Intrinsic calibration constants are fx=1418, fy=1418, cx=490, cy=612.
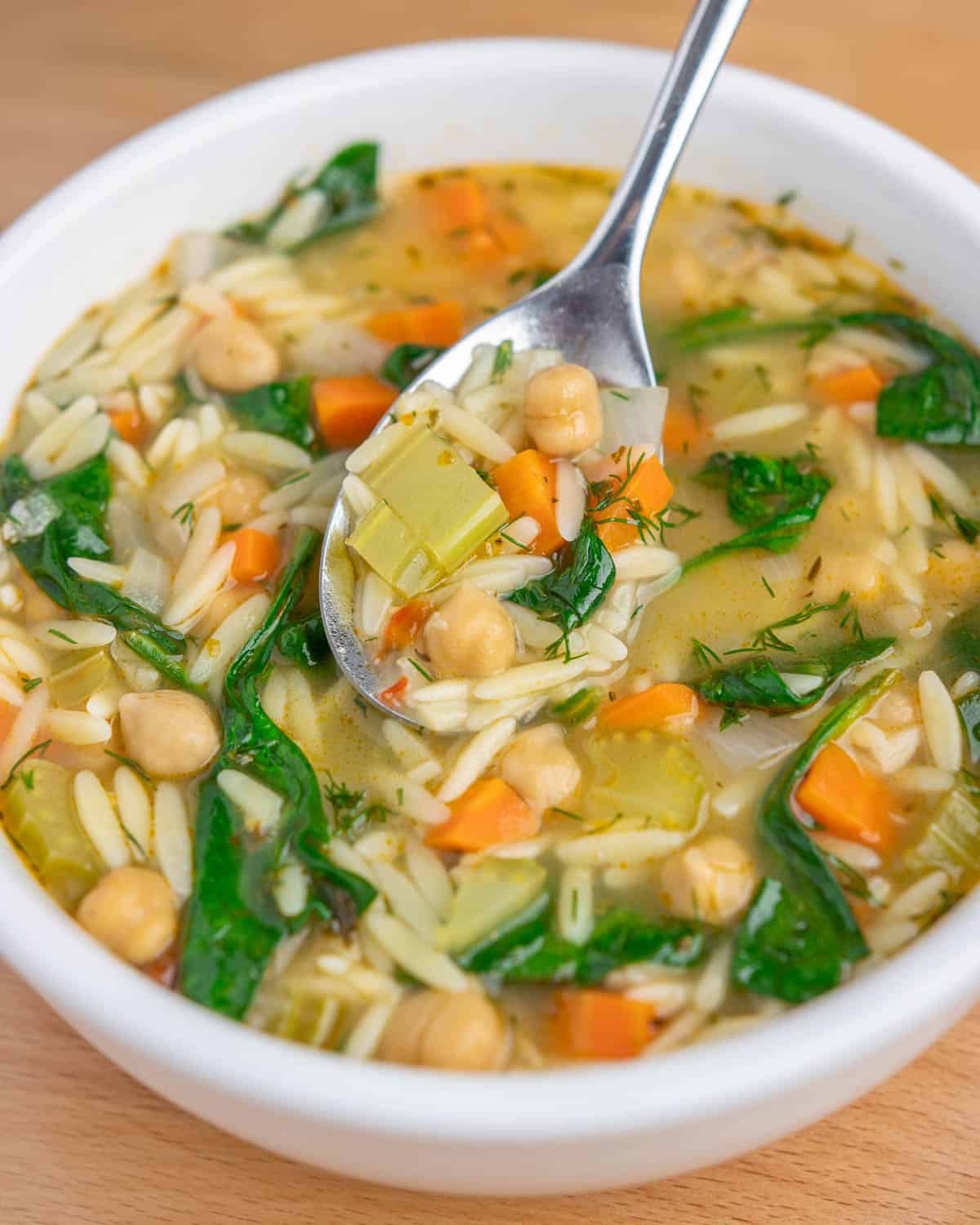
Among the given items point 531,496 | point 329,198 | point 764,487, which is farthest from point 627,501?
point 329,198

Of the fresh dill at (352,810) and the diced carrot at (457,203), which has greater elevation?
the diced carrot at (457,203)

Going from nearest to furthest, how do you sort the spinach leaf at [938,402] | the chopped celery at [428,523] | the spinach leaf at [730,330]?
1. the chopped celery at [428,523]
2. the spinach leaf at [938,402]
3. the spinach leaf at [730,330]

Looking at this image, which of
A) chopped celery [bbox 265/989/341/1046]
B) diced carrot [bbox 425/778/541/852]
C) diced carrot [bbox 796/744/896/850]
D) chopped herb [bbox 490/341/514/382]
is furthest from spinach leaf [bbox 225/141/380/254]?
chopped celery [bbox 265/989/341/1046]

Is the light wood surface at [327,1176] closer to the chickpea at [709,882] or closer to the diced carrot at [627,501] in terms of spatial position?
the chickpea at [709,882]

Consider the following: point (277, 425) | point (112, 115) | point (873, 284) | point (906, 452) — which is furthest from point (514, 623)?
point (112, 115)

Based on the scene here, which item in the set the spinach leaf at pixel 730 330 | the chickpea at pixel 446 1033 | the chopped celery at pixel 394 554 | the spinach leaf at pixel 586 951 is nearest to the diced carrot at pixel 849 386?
the spinach leaf at pixel 730 330

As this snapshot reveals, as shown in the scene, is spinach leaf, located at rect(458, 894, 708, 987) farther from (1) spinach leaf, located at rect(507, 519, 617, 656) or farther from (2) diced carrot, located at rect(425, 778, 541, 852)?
(1) spinach leaf, located at rect(507, 519, 617, 656)

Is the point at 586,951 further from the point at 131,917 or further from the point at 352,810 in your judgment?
the point at 131,917

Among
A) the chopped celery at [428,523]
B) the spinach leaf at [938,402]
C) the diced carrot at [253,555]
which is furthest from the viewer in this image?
the spinach leaf at [938,402]
